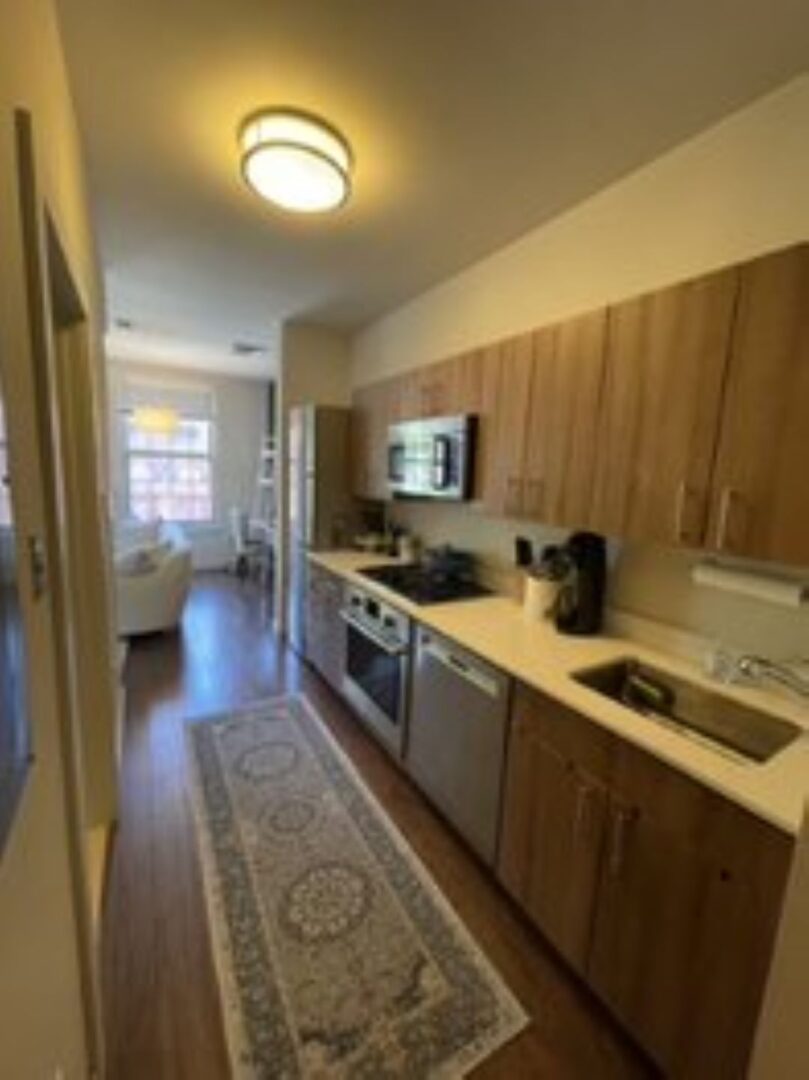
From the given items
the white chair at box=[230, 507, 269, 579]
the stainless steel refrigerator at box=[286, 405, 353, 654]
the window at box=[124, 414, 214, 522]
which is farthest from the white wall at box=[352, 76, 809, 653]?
the window at box=[124, 414, 214, 522]

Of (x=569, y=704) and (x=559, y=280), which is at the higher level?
(x=559, y=280)

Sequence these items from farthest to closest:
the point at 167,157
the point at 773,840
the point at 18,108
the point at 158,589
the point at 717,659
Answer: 1. the point at 158,589
2. the point at 167,157
3. the point at 717,659
4. the point at 773,840
5. the point at 18,108

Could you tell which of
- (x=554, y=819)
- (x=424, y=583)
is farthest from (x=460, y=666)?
(x=424, y=583)

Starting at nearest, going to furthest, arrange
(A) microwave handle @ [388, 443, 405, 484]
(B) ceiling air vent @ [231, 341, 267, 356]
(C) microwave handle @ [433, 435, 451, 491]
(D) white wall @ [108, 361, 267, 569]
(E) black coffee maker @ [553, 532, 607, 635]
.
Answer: (E) black coffee maker @ [553, 532, 607, 635] → (C) microwave handle @ [433, 435, 451, 491] → (A) microwave handle @ [388, 443, 405, 484] → (B) ceiling air vent @ [231, 341, 267, 356] → (D) white wall @ [108, 361, 267, 569]

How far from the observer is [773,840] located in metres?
1.03

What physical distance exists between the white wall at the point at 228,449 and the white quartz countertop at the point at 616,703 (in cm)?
492

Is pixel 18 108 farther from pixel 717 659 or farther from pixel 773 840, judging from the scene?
pixel 717 659

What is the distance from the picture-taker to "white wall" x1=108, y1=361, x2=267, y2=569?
682 cm

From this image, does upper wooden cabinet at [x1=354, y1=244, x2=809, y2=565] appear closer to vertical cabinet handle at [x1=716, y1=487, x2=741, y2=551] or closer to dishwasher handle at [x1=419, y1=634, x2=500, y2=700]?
vertical cabinet handle at [x1=716, y1=487, x2=741, y2=551]

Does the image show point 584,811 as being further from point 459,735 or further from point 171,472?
point 171,472

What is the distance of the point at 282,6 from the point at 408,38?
337 millimetres

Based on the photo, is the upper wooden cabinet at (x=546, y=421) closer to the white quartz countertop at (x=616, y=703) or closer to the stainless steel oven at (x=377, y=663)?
the white quartz countertop at (x=616, y=703)

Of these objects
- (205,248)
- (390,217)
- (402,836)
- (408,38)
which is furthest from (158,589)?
(408,38)

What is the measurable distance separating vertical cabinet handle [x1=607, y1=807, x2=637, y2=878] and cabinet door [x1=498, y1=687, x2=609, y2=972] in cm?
4
